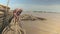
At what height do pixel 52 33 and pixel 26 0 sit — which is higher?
pixel 26 0

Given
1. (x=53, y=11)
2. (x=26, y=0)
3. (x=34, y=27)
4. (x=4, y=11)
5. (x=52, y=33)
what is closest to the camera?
(x=4, y=11)

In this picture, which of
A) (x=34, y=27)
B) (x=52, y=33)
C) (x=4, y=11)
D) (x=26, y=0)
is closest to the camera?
(x=4, y=11)

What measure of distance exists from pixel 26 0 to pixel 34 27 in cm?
49

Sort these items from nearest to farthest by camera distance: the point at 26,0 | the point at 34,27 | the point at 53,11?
the point at 34,27, the point at 26,0, the point at 53,11

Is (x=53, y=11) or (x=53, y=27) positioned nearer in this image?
(x=53, y=27)

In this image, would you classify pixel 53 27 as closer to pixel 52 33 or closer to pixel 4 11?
pixel 52 33

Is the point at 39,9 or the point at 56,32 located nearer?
the point at 56,32

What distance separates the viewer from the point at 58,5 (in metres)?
2.21

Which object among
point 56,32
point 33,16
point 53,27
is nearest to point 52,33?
point 56,32

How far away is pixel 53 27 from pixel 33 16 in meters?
0.49

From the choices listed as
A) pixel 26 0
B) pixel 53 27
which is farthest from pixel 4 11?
pixel 26 0

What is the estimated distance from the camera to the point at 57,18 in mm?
2156

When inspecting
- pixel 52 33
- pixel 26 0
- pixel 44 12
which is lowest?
pixel 52 33

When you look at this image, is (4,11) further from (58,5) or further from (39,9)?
(58,5)
